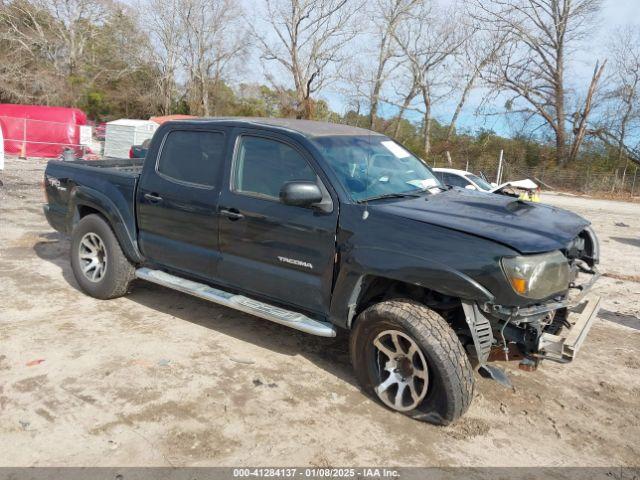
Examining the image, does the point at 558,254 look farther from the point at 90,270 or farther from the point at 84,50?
the point at 84,50

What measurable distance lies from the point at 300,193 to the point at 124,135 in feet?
73.0

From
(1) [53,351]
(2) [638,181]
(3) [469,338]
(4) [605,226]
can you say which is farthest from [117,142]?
(2) [638,181]

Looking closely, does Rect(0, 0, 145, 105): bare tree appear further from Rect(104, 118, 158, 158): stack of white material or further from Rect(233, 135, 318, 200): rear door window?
Rect(233, 135, 318, 200): rear door window

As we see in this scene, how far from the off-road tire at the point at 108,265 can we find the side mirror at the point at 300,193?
2.20 m

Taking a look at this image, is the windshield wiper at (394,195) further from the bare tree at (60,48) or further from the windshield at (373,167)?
the bare tree at (60,48)

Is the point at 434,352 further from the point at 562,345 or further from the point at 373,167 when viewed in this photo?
the point at 373,167

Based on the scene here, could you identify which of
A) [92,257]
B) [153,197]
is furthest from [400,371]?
[92,257]

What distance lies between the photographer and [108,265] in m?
5.05

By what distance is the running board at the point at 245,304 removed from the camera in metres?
3.71

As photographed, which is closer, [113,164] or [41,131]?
[113,164]

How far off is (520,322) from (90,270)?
4130 millimetres

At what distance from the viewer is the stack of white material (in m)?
23.1

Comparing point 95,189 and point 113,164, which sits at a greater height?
point 113,164

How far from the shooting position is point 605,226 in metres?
13.4
